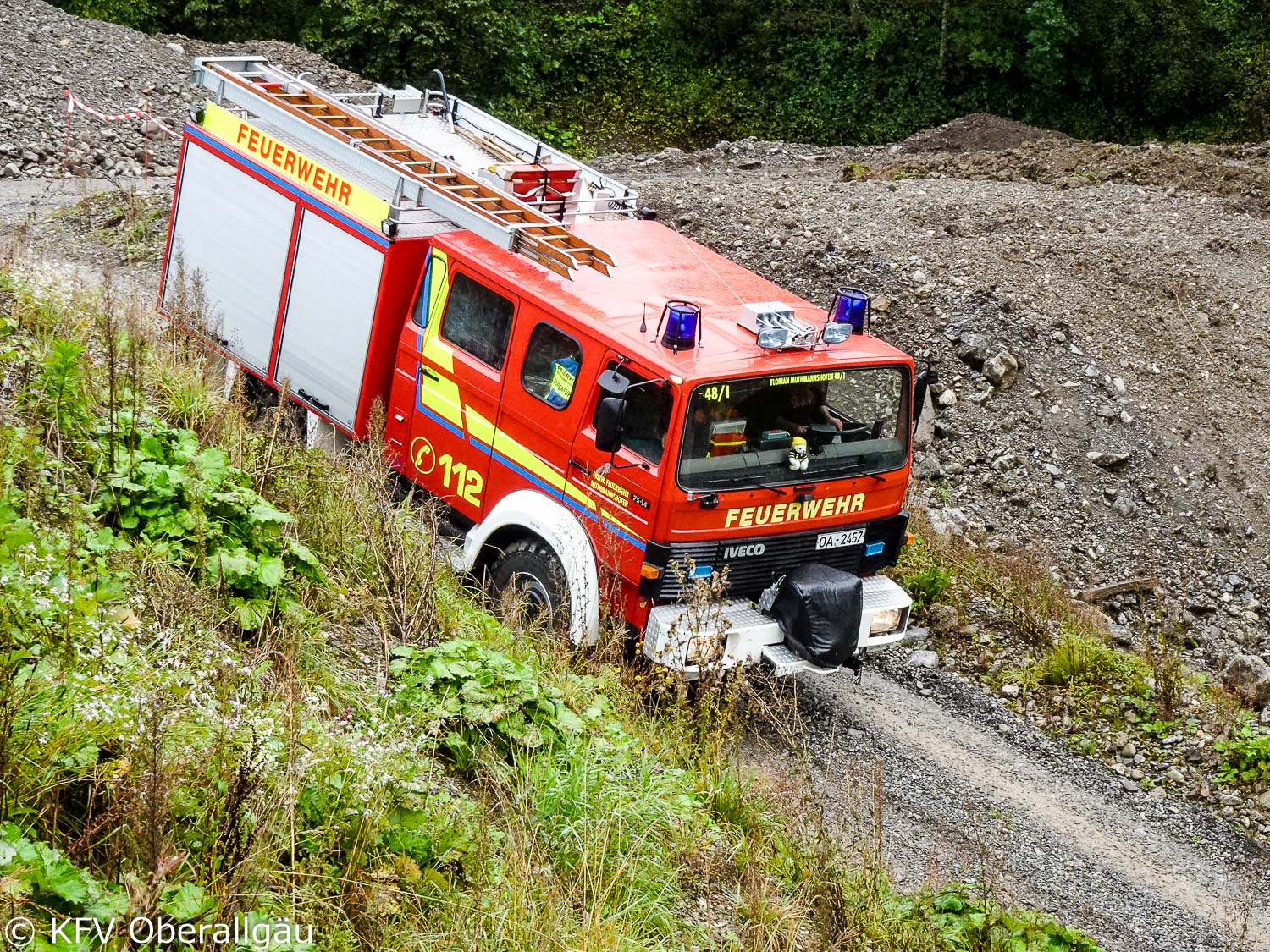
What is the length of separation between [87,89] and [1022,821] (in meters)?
17.1

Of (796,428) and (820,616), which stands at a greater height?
(796,428)

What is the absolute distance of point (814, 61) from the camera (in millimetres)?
29781

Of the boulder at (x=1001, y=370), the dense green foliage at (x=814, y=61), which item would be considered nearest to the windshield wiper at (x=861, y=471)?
the boulder at (x=1001, y=370)

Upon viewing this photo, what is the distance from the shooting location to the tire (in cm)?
696

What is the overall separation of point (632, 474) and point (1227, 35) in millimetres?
26471

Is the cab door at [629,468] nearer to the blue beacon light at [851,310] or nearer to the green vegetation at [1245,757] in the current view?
the blue beacon light at [851,310]

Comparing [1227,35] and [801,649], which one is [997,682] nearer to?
[801,649]

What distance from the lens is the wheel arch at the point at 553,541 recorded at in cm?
684

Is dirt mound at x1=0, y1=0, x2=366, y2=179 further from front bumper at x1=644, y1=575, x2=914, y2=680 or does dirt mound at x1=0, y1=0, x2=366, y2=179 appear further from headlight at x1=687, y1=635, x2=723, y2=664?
headlight at x1=687, y1=635, x2=723, y2=664

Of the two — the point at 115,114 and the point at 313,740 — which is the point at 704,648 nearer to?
the point at 313,740

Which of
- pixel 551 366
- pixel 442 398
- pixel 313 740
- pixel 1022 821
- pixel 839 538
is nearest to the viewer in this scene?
pixel 313 740

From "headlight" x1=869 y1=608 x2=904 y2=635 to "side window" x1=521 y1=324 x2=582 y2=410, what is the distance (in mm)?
2154

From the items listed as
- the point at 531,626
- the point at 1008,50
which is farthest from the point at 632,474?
the point at 1008,50

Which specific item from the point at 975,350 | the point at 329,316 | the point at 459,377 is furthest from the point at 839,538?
the point at 975,350
